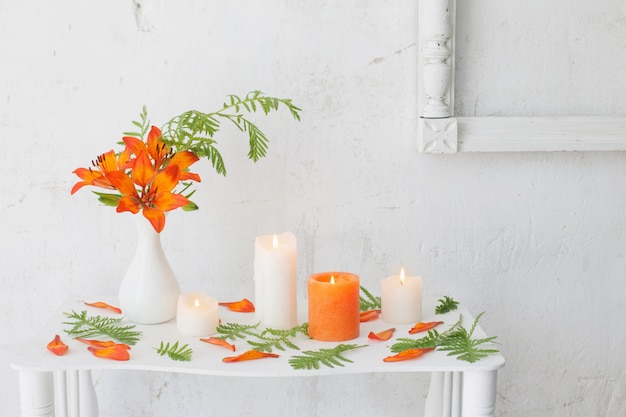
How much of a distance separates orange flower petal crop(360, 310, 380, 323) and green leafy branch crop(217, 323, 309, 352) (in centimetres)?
10

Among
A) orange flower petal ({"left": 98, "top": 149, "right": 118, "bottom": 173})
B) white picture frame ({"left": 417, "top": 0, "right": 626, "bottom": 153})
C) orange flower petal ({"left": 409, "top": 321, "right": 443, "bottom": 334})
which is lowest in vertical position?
orange flower petal ({"left": 409, "top": 321, "right": 443, "bottom": 334})

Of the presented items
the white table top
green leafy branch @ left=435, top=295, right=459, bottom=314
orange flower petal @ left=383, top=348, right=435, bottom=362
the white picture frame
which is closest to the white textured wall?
the white picture frame

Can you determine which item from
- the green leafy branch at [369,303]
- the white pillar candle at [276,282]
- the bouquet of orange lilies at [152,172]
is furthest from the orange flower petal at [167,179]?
the green leafy branch at [369,303]

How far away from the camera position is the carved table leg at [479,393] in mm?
1078

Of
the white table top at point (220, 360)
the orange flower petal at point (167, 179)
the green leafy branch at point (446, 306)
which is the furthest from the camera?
the green leafy branch at point (446, 306)

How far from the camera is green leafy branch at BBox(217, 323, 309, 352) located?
3.73 feet

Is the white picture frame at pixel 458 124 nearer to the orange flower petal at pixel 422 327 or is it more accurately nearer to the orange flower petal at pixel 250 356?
the orange flower petal at pixel 422 327

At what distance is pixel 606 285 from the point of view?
1.49m

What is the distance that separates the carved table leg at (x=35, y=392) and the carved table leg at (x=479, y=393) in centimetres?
57

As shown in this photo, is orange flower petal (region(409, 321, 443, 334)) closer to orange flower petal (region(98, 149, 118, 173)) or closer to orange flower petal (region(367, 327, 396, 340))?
orange flower petal (region(367, 327, 396, 340))

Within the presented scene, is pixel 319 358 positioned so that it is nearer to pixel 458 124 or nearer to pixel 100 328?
pixel 100 328

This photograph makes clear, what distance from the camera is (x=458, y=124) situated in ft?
4.51

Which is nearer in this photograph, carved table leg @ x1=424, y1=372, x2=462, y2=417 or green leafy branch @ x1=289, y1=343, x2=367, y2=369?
green leafy branch @ x1=289, y1=343, x2=367, y2=369

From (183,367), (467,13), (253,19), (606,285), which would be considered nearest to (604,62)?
(467,13)
